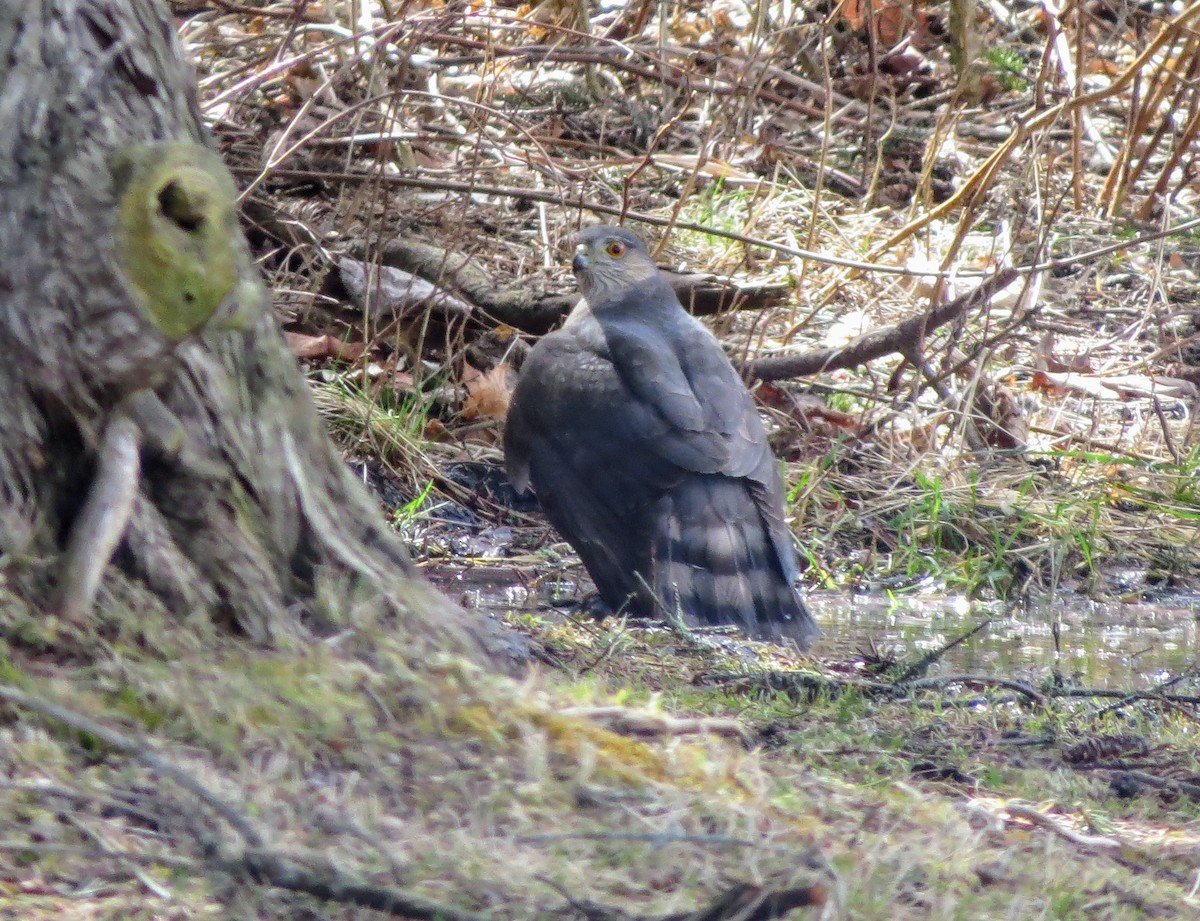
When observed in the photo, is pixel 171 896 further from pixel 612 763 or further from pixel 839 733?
pixel 839 733

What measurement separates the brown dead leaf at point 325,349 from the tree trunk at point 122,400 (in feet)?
14.4

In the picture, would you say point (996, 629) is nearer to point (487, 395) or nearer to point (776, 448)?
point (776, 448)

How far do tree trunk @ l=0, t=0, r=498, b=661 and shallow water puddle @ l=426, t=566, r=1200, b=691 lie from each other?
220cm

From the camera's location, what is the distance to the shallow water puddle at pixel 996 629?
16.0ft

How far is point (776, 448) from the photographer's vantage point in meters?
7.17

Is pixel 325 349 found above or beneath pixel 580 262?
beneath

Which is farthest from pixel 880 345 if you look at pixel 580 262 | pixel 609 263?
pixel 580 262

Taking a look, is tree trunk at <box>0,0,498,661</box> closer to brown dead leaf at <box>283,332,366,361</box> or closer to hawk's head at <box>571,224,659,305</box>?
hawk's head at <box>571,224,659,305</box>

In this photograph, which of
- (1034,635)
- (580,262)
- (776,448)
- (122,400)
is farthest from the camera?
(776,448)

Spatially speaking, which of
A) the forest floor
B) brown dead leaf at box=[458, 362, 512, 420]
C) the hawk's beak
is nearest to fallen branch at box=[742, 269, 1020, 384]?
the forest floor

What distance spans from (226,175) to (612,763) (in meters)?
1.12

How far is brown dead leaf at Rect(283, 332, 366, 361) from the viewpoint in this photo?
7.17 meters

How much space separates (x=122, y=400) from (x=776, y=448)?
4874 mm

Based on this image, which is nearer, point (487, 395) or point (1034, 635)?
point (1034, 635)
